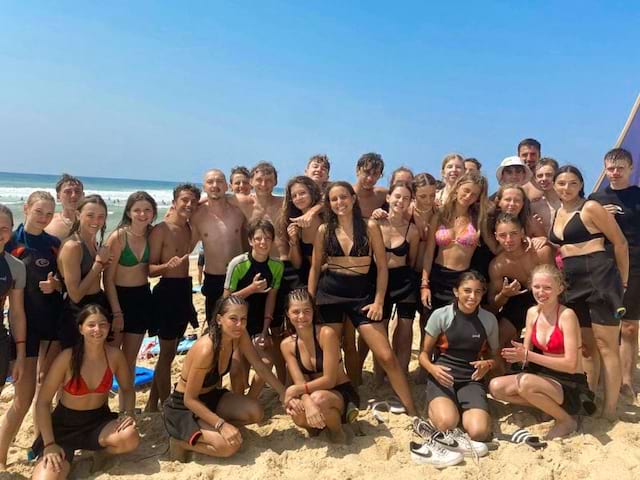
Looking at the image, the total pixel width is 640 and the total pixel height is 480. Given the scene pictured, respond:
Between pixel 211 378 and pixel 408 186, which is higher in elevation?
pixel 408 186

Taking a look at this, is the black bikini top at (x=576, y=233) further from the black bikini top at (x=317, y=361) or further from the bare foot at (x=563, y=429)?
the black bikini top at (x=317, y=361)

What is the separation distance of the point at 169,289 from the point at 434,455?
2745 millimetres

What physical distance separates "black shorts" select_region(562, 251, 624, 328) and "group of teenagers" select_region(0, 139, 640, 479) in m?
0.01

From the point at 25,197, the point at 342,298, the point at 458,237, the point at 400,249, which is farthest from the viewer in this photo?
the point at 25,197

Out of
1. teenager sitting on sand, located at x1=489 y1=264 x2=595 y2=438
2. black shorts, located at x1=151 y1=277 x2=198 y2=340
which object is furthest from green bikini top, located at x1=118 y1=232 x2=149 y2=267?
teenager sitting on sand, located at x1=489 y1=264 x2=595 y2=438

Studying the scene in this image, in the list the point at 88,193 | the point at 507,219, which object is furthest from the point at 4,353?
the point at 88,193

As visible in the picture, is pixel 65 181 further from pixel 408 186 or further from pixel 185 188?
pixel 408 186

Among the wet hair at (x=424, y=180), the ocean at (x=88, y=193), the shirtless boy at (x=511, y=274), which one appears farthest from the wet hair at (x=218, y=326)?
the ocean at (x=88, y=193)

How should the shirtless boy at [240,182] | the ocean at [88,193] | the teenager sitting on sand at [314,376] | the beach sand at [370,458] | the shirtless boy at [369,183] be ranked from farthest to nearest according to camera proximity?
the ocean at [88,193], the shirtless boy at [240,182], the shirtless boy at [369,183], the teenager sitting on sand at [314,376], the beach sand at [370,458]

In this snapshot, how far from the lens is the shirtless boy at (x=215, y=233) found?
4.85 m

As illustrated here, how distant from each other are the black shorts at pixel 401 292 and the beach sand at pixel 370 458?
3.36ft

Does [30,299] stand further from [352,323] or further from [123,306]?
[352,323]

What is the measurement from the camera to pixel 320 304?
4402 millimetres

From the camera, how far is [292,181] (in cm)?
471
